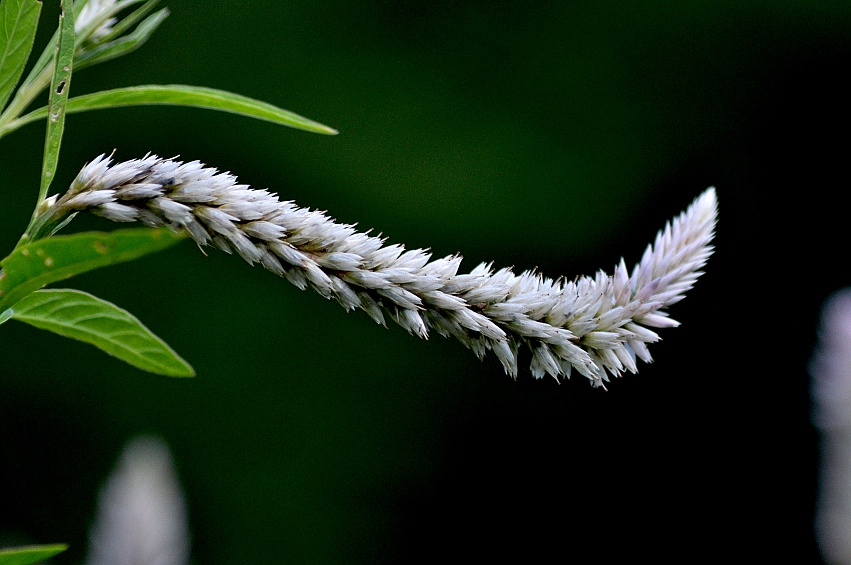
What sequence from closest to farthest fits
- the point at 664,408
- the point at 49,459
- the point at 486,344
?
the point at 486,344
the point at 49,459
the point at 664,408

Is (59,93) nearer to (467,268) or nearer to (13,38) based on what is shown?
(13,38)

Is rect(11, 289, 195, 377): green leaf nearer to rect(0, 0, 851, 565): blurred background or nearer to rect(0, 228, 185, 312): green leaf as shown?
rect(0, 228, 185, 312): green leaf

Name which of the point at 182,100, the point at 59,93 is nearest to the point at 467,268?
the point at 182,100

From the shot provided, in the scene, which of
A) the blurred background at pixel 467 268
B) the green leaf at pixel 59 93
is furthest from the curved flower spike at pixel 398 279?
the blurred background at pixel 467 268

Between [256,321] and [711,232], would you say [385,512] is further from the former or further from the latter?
[711,232]

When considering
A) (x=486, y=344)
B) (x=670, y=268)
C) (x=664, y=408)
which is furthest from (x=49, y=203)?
(x=664, y=408)

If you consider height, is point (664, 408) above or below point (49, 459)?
above
